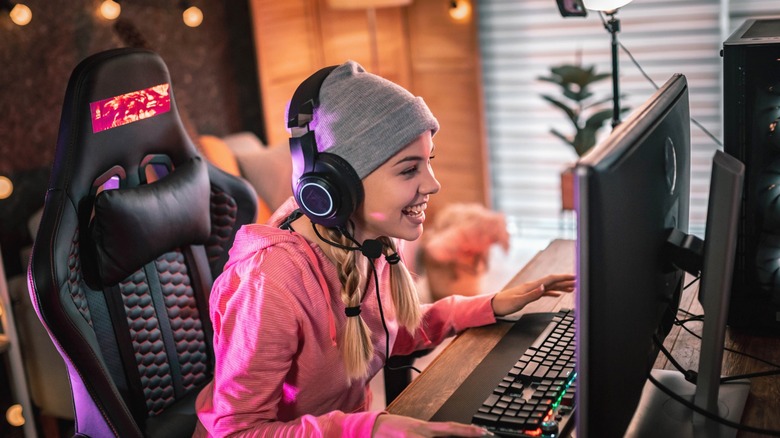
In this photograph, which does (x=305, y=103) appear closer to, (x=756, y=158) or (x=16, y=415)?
(x=756, y=158)

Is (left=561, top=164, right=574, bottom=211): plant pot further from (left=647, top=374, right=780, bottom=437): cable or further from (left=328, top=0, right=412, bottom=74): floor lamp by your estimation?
(left=647, top=374, right=780, bottom=437): cable

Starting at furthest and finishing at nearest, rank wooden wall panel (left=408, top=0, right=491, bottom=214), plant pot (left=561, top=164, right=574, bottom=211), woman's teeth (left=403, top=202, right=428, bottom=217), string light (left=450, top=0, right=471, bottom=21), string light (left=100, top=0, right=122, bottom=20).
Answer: wooden wall panel (left=408, top=0, right=491, bottom=214)
string light (left=450, top=0, right=471, bottom=21)
plant pot (left=561, top=164, right=574, bottom=211)
string light (left=100, top=0, right=122, bottom=20)
woman's teeth (left=403, top=202, right=428, bottom=217)

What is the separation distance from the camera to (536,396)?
114cm

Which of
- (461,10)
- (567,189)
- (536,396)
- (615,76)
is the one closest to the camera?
(536,396)

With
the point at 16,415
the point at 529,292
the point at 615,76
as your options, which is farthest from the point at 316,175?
the point at 16,415

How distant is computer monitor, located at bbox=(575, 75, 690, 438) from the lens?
0.84 meters

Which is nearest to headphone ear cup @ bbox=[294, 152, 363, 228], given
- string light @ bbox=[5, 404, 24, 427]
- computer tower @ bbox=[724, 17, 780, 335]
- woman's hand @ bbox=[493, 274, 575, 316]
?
woman's hand @ bbox=[493, 274, 575, 316]

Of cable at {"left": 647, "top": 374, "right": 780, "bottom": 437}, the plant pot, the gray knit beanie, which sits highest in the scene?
the gray knit beanie

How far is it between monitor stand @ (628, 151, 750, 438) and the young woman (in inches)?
14.1

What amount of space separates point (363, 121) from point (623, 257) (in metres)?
0.44

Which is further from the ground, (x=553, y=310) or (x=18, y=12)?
(x=18, y=12)

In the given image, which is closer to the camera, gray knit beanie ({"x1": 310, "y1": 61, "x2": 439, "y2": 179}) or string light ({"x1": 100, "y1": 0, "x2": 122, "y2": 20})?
gray knit beanie ({"x1": 310, "y1": 61, "x2": 439, "y2": 179})

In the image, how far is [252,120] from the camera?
12.0ft

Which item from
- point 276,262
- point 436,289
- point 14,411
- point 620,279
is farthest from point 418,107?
point 436,289
